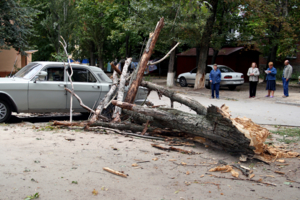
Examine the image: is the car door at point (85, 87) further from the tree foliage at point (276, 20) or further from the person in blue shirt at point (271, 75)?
the tree foliage at point (276, 20)

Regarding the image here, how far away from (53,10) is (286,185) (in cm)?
2724

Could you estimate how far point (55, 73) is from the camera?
8.39 metres

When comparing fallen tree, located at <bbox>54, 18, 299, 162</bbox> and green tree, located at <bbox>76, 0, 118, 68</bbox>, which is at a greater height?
green tree, located at <bbox>76, 0, 118, 68</bbox>

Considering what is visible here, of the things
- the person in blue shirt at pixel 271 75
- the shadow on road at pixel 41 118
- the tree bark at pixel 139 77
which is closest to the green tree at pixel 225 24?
the person in blue shirt at pixel 271 75

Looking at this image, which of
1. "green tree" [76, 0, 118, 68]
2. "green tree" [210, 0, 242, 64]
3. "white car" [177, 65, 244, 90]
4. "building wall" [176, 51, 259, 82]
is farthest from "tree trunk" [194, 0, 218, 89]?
"green tree" [76, 0, 118, 68]

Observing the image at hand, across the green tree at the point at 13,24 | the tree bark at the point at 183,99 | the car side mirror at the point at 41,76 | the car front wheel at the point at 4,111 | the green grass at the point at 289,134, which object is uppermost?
the green tree at the point at 13,24

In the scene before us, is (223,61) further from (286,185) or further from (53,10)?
(286,185)

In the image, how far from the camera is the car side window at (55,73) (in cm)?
829

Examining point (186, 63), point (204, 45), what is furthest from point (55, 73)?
point (186, 63)

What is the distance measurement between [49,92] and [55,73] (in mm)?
619

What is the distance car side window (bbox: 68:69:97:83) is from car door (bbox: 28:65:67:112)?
0.36 meters

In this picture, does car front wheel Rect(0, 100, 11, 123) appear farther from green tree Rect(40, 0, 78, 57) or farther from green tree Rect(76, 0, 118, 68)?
green tree Rect(40, 0, 78, 57)

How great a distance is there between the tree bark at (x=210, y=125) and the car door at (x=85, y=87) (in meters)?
2.18

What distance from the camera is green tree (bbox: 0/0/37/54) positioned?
1839 cm
